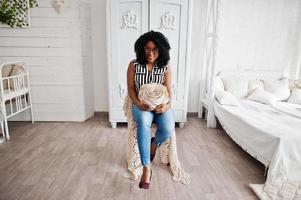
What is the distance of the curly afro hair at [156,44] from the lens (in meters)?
1.84

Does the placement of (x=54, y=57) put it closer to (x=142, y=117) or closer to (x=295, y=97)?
(x=142, y=117)

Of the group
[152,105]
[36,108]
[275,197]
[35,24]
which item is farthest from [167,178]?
[35,24]

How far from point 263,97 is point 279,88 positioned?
0.38m

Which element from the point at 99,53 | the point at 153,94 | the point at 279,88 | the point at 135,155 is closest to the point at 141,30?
the point at 99,53

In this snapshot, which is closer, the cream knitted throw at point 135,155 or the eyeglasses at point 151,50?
the eyeglasses at point 151,50

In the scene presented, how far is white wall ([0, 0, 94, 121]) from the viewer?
3123 mm

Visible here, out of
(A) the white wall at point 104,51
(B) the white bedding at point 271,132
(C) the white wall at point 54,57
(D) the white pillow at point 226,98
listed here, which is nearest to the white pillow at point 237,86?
(D) the white pillow at point 226,98

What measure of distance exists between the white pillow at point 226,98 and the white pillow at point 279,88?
26.4 inches

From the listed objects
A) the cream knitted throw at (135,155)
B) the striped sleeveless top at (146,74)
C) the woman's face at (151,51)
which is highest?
the woman's face at (151,51)

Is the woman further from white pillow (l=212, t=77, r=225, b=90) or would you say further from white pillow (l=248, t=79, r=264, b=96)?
white pillow (l=248, t=79, r=264, b=96)

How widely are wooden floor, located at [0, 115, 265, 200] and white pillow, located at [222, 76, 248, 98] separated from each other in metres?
0.64

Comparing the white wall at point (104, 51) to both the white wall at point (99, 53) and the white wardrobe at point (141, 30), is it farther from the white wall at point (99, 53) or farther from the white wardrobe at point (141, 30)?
the white wardrobe at point (141, 30)

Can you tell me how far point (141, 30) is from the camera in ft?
9.68

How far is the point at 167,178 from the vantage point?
6.55ft
